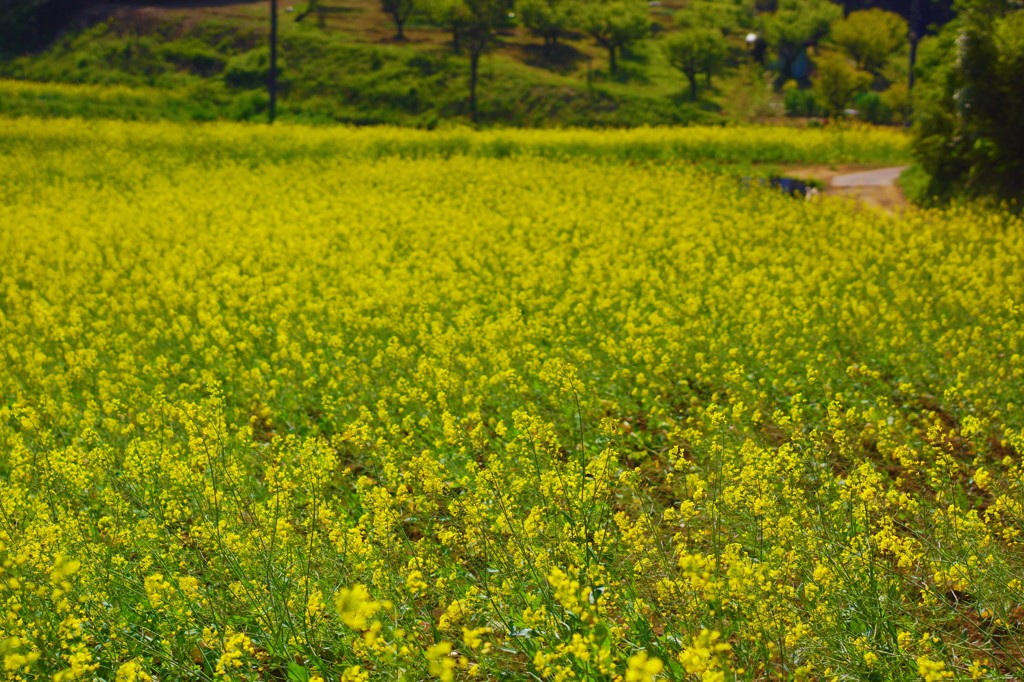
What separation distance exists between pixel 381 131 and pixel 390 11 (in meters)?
26.3

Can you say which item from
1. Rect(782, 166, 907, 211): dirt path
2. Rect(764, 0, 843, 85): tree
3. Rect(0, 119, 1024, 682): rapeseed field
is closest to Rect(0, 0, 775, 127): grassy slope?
Rect(764, 0, 843, 85): tree

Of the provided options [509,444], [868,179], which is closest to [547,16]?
[868,179]

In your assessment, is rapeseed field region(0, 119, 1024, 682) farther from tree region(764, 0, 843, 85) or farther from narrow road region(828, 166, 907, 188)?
tree region(764, 0, 843, 85)

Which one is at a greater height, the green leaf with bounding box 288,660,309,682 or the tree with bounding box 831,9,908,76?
the tree with bounding box 831,9,908,76

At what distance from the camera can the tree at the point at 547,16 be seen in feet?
153

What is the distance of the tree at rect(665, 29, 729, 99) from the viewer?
141 feet

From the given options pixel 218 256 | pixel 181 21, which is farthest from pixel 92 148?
pixel 181 21

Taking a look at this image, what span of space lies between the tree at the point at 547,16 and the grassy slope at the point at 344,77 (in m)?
1.18

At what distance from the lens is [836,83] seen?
129 feet

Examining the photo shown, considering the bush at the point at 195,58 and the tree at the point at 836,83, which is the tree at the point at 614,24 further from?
the bush at the point at 195,58

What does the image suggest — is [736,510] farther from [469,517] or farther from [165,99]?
[165,99]

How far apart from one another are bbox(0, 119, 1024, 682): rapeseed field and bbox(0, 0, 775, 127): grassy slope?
22.0m

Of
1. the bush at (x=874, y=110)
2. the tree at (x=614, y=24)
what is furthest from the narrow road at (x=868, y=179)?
the tree at (x=614, y=24)

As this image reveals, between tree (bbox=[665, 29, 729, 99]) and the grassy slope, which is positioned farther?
tree (bbox=[665, 29, 729, 99])
